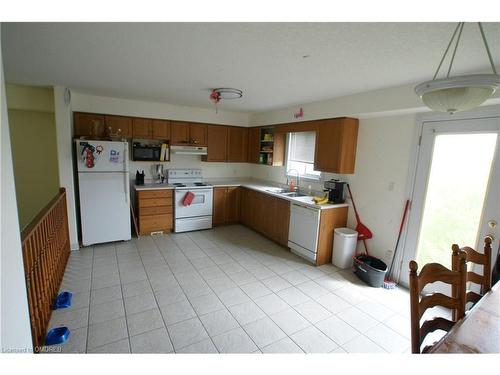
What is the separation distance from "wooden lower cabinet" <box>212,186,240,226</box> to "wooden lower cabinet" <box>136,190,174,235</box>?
86 centimetres

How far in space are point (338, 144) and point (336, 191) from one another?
0.69 meters

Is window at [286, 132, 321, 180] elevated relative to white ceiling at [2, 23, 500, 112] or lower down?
lower down

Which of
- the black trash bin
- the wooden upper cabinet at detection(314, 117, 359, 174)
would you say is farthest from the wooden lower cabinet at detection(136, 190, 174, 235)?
the black trash bin

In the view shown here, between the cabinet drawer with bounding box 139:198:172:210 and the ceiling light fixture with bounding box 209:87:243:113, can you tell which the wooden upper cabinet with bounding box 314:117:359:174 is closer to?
the ceiling light fixture with bounding box 209:87:243:113

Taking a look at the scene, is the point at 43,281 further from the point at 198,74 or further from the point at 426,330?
the point at 426,330


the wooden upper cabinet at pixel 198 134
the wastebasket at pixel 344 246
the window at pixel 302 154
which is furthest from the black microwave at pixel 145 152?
the wastebasket at pixel 344 246

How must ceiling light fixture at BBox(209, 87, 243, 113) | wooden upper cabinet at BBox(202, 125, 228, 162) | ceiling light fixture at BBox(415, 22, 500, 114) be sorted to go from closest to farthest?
ceiling light fixture at BBox(415, 22, 500, 114), ceiling light fixture at BBox(209, 87, 243, 113), wooden upper cabinet at BBox(202, 125, 228, 162)

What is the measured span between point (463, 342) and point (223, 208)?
415 cm

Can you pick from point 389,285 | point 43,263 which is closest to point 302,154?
point 389,285

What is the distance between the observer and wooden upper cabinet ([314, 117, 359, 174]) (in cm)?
339

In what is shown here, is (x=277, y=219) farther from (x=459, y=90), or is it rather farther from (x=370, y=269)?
(x=459, y=90)

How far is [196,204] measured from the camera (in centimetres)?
461

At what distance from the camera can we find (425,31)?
1478 mm
